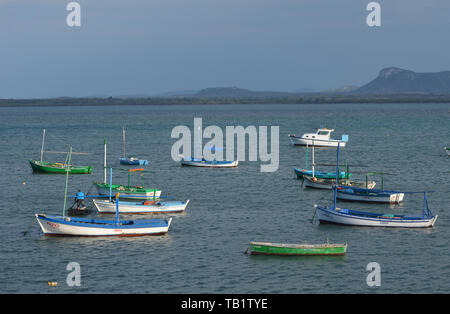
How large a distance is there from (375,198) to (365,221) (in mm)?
11722

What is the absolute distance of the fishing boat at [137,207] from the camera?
2415 inches

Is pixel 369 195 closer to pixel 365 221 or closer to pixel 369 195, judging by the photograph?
pixel 369 195

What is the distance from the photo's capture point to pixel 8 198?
2817 inches

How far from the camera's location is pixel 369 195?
67.8m

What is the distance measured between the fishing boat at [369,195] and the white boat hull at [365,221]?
10.2m

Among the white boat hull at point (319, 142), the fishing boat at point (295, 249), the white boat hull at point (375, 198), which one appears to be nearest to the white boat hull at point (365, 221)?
the fishing boat at point (295, 249)

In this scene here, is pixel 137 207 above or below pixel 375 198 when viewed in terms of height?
below

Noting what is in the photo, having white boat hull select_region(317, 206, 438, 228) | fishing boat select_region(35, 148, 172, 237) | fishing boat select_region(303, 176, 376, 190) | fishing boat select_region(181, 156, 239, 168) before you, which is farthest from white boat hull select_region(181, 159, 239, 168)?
fishing boat select_region(35, 148, 172, 237)

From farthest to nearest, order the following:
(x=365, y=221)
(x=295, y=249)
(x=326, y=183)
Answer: (x=326, y=183)
(x=365, y=221)
(x=295, y=249)

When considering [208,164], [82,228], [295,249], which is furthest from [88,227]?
[208,164]

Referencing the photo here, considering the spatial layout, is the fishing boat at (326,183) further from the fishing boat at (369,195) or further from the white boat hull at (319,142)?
the white boat hull at (319,142)

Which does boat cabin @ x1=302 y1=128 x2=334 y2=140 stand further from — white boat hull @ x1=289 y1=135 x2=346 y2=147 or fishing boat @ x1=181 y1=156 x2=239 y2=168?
fishing boat @ x1=181 y1=156 x2=239 y2=168

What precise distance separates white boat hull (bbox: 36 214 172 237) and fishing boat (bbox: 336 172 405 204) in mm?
23959

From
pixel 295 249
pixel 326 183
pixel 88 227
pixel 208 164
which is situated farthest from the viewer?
pixel 208 164
